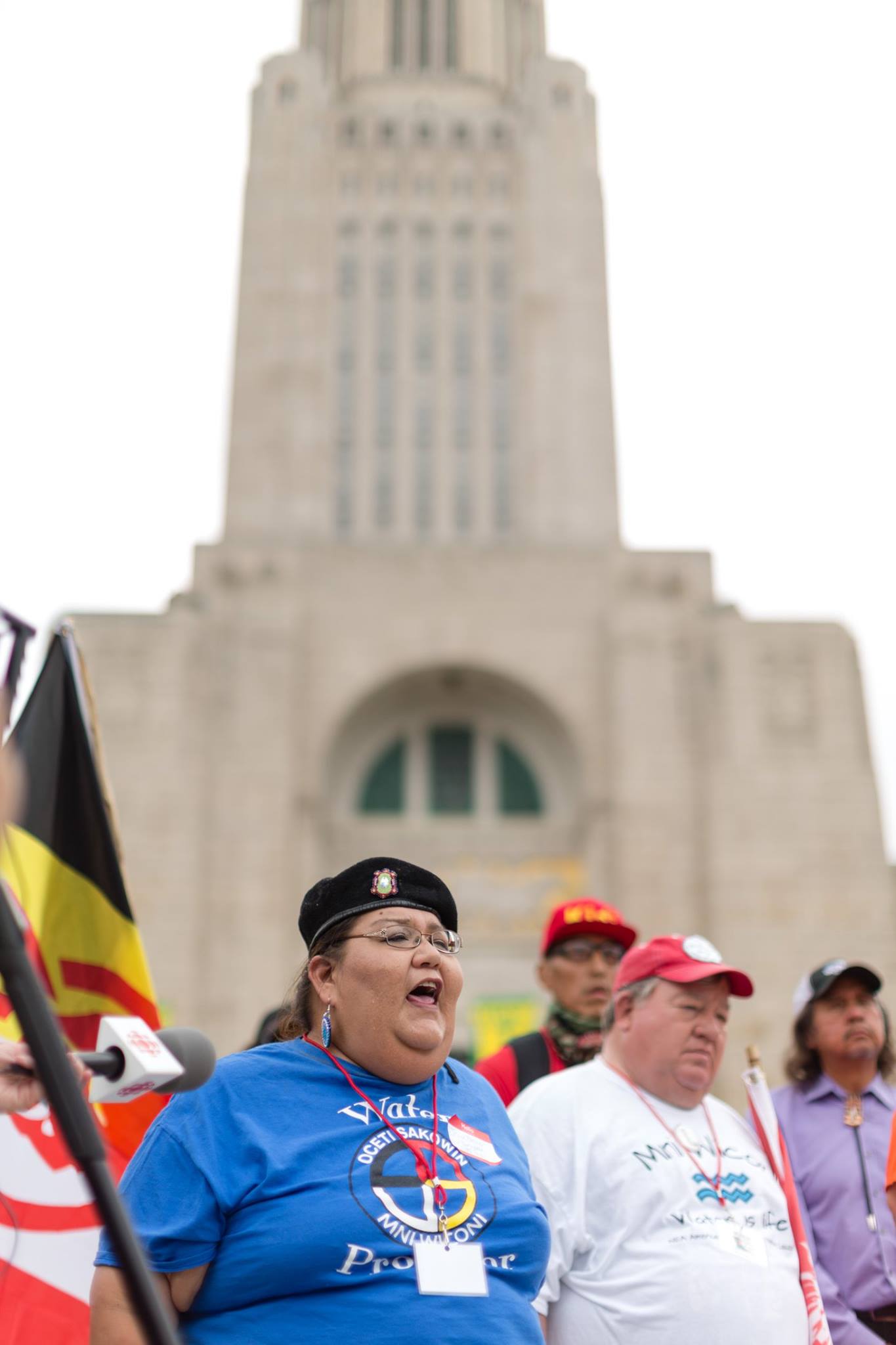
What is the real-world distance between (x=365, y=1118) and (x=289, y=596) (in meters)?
17.4

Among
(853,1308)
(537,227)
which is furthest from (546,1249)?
(537,227)

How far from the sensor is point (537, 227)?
2420 cm

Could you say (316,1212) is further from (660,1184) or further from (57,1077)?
(660,1184)

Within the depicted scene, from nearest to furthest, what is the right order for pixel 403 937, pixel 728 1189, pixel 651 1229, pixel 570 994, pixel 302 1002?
pixel 403 937
pixel 302 1002
pixel 651 1229
pixel 728 1189
pixel 570 994

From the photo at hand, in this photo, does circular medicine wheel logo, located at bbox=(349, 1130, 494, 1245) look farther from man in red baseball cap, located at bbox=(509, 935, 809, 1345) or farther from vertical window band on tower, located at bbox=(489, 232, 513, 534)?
vertical window band on tower, located at bbox=(489, 232, 513, 534)

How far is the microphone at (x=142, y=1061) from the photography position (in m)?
1.54

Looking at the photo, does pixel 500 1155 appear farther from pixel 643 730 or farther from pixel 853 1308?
pixel 643 730

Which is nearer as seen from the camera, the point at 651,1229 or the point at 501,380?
the point at 651,1229

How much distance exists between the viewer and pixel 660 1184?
320cm

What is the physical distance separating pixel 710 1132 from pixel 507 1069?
88cm

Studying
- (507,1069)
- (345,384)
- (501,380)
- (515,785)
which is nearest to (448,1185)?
(507,1069)

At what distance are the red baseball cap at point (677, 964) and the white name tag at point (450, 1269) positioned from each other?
130 centimetres

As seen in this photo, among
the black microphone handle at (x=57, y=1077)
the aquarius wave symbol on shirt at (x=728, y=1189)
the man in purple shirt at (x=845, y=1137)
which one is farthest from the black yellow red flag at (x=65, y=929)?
the black microphone handle at (x=57, y=1077)

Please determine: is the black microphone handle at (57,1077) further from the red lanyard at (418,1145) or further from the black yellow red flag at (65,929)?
the black yellow red flag at (65,929)
